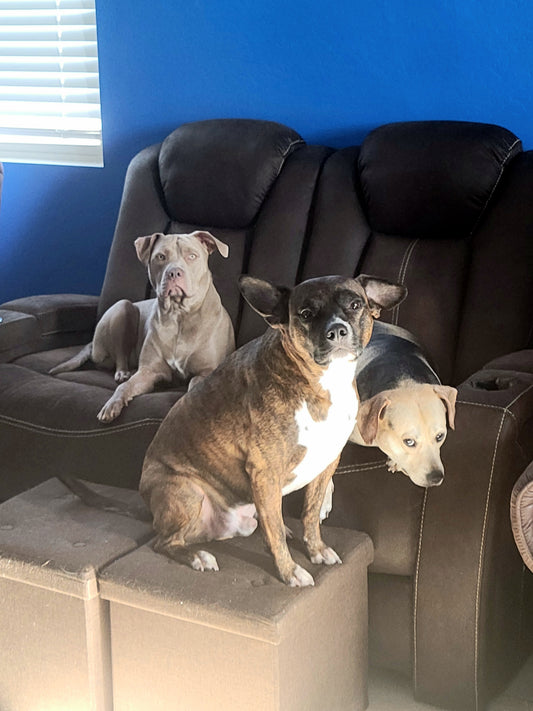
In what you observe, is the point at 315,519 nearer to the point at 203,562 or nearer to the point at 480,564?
the point at 203,562

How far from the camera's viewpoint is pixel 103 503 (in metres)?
1.92

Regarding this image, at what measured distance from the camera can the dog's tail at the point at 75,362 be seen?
2516mm

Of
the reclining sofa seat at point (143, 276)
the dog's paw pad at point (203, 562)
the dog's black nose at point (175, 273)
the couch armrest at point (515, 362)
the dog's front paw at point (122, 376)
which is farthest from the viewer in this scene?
the dog's front paw at point (122, 376)

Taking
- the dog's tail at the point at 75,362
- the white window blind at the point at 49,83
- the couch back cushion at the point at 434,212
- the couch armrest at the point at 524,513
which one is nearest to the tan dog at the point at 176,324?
the dog's tail at the point at 75,362

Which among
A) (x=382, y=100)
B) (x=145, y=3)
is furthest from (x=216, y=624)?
(x=145, y=3)

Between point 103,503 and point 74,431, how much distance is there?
1.20 feet

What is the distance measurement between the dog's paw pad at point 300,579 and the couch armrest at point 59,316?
1322 mm

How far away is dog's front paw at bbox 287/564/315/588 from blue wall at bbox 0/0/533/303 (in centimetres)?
141

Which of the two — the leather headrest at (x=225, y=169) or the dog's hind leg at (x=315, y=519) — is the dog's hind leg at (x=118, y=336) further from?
the dog's hind leg at (x=315, y=519)

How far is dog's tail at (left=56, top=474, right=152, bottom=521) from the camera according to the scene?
189cm

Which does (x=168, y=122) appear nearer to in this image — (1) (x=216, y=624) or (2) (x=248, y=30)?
(2) (x=248, y=30)

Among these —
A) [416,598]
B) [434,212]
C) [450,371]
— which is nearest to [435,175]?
[434,212]

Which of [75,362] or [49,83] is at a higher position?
[49,83]

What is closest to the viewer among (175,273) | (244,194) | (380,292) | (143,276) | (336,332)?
(336,332)
